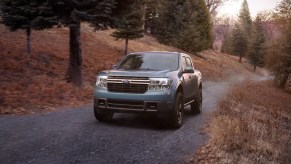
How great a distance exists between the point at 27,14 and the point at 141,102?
9.04 metres

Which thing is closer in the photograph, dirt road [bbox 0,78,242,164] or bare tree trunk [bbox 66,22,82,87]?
dirt road [bbox 0,78,242,164]

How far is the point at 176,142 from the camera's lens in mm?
8227

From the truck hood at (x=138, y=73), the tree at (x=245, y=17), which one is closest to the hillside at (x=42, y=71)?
the truck hood at (x=138, y=73)

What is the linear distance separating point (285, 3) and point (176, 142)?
37.5 meters

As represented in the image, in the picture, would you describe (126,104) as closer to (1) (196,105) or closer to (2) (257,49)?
(1) (196,105)

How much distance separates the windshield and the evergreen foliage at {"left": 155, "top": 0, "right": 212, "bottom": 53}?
3004cm

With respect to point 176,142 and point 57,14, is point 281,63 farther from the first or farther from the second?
point 176,142

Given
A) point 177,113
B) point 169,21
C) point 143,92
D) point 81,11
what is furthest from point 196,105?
point 169,21

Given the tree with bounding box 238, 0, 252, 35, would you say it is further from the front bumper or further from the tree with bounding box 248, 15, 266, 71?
the front bumper

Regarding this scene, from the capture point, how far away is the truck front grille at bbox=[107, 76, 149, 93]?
9.00m

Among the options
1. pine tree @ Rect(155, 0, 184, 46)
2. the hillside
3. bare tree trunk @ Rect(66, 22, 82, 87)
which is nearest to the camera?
the hillside

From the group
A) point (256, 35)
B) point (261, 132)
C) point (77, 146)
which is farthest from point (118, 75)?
point (256, 35)

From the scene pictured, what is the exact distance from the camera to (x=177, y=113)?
30.6 ft

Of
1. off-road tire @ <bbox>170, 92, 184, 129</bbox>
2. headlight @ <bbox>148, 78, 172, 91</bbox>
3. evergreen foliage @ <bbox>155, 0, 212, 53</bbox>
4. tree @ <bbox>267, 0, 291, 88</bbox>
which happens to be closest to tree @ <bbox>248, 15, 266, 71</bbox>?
tree @ <bbox>267, 0, 291, 88</bbox>
